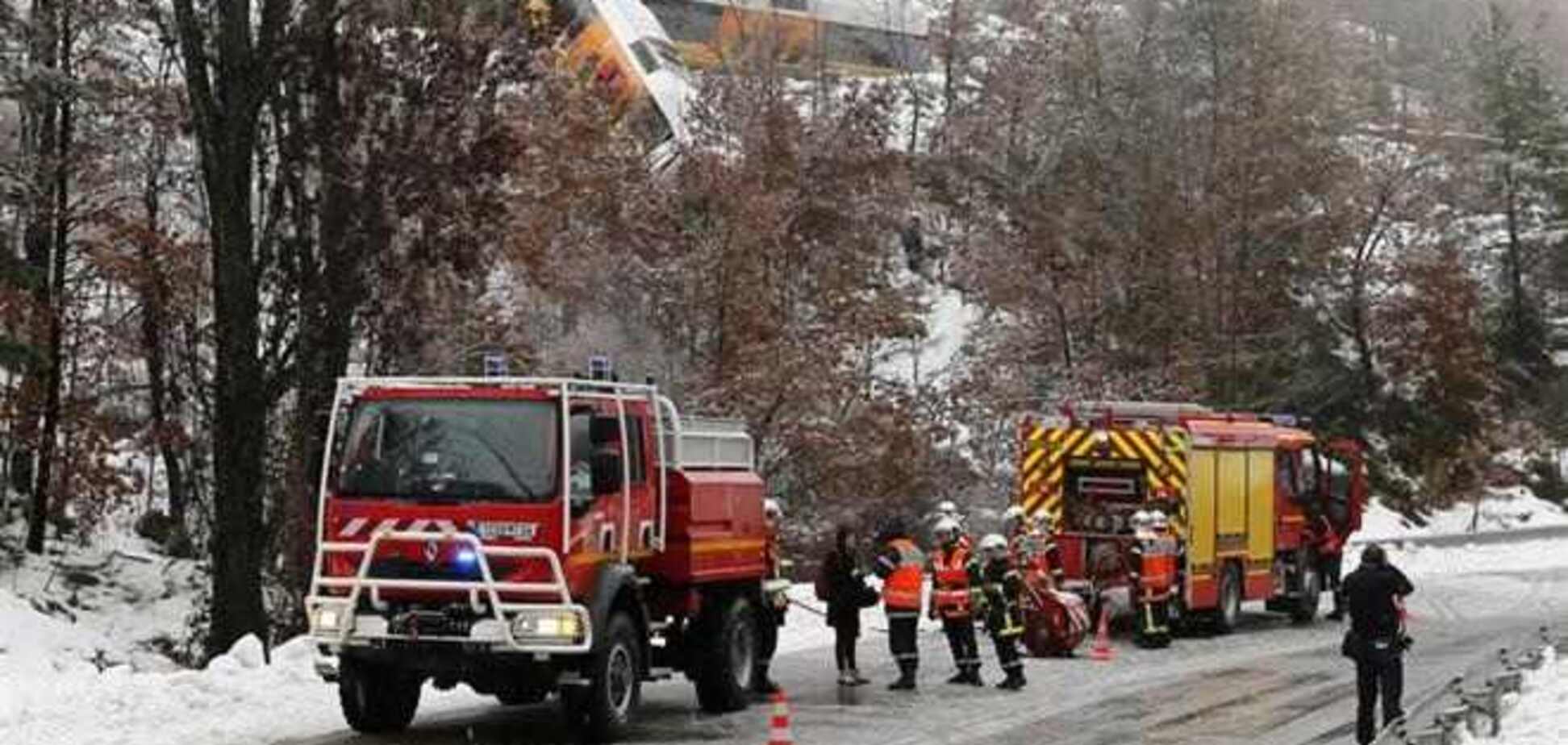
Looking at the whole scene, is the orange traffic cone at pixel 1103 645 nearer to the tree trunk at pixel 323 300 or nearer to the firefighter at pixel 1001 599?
the firefighter at pixel 1001 599

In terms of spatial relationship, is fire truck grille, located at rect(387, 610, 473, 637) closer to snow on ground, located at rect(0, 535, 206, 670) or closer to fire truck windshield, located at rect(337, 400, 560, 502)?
fire truck windshield, located at rect(337, 400, 560, 502)

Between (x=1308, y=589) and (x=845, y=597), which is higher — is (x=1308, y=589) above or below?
below

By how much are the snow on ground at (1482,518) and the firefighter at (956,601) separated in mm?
27588

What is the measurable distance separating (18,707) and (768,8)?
40732mm

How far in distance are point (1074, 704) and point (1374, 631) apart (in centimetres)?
338

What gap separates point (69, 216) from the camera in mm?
30422

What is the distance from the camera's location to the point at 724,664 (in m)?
16.1

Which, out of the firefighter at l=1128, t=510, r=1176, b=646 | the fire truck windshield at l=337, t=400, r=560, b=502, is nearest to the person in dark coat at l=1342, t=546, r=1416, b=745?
the fire truck windshield at l=337, t=400, r=560, b=502

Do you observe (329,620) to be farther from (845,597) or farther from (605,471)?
(845,597)

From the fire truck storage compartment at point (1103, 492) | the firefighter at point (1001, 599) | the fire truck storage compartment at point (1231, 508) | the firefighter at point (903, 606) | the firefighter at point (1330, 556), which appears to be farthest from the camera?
the firefighter at point (1330, 556)

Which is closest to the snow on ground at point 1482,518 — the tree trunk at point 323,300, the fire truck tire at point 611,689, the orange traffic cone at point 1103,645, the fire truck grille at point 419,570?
the orange traffic cone at point 1103,645

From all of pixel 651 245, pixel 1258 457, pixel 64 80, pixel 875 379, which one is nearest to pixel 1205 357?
pixel 875 379

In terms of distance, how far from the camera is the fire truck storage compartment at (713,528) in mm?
15508

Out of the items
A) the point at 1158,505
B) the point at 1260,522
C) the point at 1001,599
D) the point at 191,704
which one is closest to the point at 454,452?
the point at 191,704
